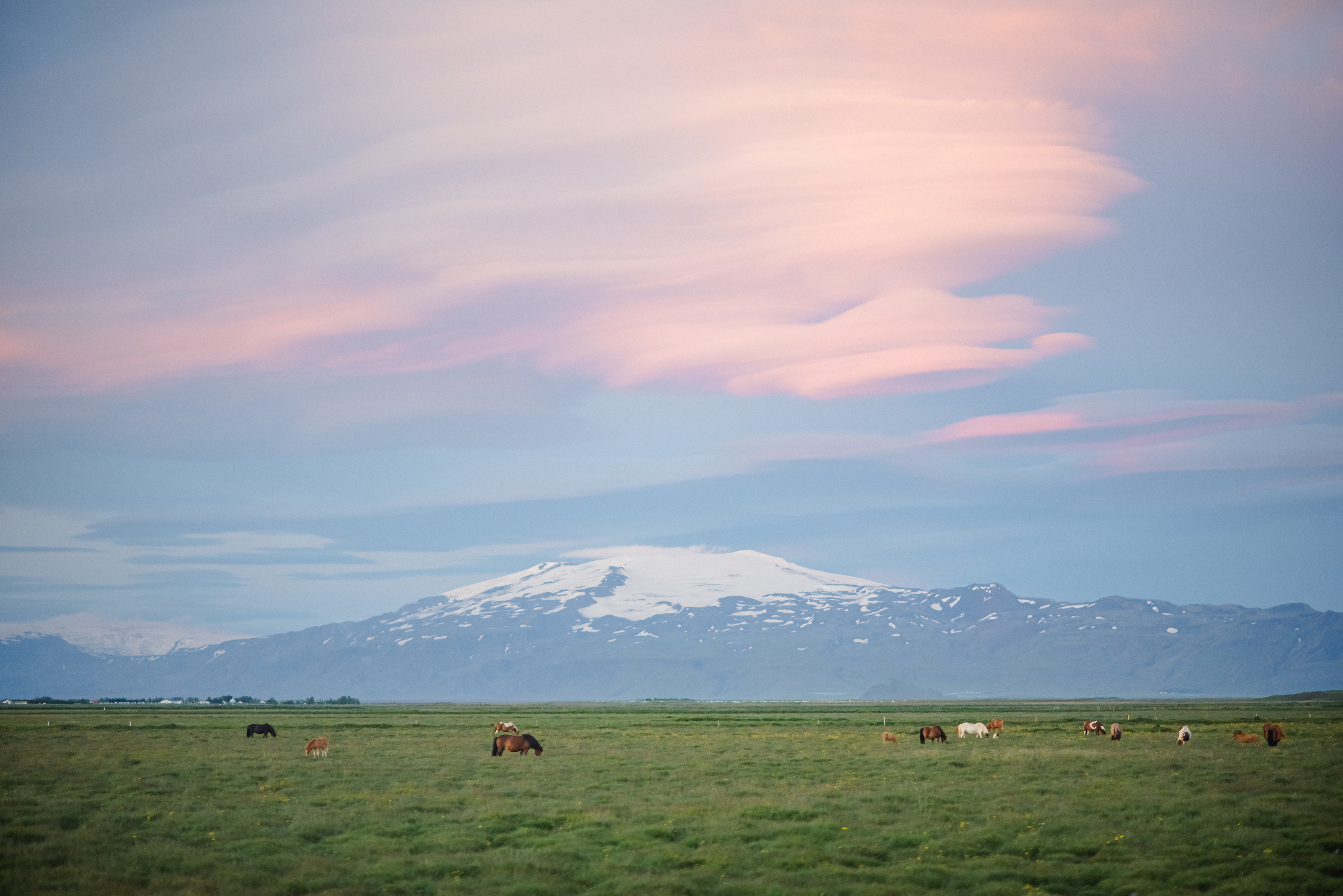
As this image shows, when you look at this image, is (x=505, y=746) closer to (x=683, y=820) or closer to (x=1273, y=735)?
(x=683, y=820)

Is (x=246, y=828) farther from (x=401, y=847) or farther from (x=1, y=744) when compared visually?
(x=1, y=744)

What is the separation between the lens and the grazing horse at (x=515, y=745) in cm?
5484

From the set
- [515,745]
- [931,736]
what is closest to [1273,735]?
[931,736]

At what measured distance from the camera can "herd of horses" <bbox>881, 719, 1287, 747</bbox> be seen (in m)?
55.2

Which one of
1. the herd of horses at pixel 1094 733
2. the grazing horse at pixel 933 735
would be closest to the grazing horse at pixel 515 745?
the herd of horses at pixel 1094 733

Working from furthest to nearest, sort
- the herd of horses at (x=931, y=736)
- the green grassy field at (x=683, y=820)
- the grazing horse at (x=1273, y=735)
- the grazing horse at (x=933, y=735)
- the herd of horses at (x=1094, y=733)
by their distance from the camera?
1. the grazing horse at (x=933, y=735)
2. the herd of horses at (x=1094, y=733)
3. the herd of horses at (x=931, y=736)
4. the grazing horse at (x=1273, y=735)
5. the green grassy field at (x=683, y=820)

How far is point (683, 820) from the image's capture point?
3216 centimetres

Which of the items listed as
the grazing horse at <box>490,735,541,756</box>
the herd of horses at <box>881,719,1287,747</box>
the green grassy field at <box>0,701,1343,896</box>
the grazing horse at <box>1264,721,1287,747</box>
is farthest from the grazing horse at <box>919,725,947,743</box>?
the grazing horse at <box>490,735,541,756</box>

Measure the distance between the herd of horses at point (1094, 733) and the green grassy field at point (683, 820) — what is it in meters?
1.40

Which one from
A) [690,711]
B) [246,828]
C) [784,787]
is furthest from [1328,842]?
[690,711]

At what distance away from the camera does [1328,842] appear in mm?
26672

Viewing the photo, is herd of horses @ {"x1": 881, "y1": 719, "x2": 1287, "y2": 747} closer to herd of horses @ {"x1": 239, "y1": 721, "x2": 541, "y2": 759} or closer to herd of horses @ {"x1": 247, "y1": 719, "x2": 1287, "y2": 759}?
herd of horses @ {"x1": 247, "y1": 719, "x2": 1287, "y2": 759}

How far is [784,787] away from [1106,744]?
1078 inches

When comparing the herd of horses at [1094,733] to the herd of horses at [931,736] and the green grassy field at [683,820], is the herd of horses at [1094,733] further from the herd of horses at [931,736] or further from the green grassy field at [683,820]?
the green grassy field at [683,820]
